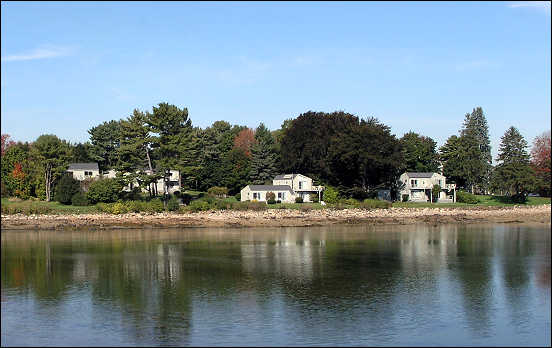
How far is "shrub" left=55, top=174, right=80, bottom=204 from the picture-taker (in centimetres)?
7494

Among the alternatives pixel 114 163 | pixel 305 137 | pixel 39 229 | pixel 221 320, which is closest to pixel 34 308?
pixel 221 320

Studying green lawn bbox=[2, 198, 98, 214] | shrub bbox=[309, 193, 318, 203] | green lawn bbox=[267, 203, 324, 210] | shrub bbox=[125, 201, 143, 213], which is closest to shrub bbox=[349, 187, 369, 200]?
shrub bbox=[309, 193, 318, 203]

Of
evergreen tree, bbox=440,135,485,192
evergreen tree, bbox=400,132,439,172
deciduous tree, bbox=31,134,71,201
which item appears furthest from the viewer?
evergreen tree, bbox=400,132,439,172

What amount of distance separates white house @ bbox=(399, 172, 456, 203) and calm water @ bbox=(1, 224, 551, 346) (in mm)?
41785

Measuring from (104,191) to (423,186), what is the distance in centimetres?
4670

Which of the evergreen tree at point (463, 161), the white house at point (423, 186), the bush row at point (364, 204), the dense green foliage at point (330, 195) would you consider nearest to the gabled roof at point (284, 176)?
the dense green foliage at point (330, 195)

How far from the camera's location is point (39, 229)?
6103 centimetres

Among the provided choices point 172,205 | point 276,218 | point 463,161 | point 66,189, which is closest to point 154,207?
point 172,205

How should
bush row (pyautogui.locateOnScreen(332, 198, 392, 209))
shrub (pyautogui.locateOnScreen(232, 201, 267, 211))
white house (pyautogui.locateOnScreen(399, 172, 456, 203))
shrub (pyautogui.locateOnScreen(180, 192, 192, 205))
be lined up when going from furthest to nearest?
white house (pyautogui.locateOnScreen(399, 172, 456, 203))
shrub (pyautogui.locateOnScreen(180, 192, 192, 205))
bush row (pyautogui.locateOnScreen(332, 198, 392, 209))
shrub (pyautogui.locateOnScreen(232, 201, 267, 211))

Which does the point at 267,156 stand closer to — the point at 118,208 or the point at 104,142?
the point at 104,142

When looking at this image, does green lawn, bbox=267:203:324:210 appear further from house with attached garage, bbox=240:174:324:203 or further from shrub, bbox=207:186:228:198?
shrub, bbox=207:186:228:198

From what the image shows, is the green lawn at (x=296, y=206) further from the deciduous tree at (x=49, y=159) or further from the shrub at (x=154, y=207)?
the deciduous tree at (x=49, y=159)

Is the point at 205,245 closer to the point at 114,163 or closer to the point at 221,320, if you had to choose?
the point at 221,320

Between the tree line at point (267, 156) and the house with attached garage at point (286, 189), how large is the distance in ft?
6.84
